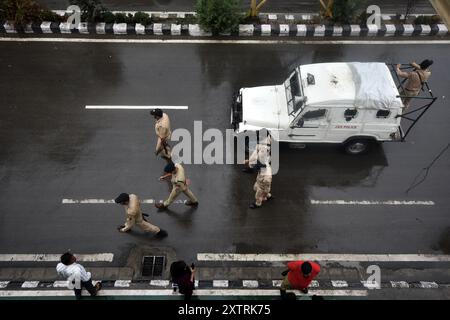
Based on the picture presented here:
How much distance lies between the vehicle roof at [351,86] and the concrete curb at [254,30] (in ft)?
13.1

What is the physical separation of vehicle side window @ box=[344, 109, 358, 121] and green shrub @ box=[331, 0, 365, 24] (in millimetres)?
5570

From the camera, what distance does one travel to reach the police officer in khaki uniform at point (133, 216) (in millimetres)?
7822

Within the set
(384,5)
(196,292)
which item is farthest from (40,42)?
(384,5)

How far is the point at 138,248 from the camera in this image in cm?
902

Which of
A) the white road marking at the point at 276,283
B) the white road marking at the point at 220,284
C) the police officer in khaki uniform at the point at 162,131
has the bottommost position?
the white road marking at the point at 276,283

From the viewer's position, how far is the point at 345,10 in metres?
13.5

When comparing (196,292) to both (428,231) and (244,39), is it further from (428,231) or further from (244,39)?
(244,39)

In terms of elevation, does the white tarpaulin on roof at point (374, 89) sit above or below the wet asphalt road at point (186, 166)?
above

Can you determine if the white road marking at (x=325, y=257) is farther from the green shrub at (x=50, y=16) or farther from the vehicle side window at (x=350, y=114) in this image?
the green shrub at (x=50, y=16)

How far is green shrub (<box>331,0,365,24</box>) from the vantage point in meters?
13.4

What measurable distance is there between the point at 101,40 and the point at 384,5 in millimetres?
10434

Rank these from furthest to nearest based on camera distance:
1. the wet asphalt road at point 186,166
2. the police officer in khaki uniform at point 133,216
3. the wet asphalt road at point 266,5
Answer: the wet asphalt road at point 266,5 → the wet asphalt road at point 186,166 → the police officer in khaki uniform at point 133,216

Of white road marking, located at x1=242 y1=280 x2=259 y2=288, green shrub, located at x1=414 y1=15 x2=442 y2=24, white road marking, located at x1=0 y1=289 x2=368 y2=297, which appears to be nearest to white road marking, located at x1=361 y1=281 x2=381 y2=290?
white road marking, located at x1=0 y1=289 x2=368 y2=297

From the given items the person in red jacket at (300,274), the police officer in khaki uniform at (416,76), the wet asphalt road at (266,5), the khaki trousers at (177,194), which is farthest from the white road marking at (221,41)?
the person in red jacket at (300,274)
